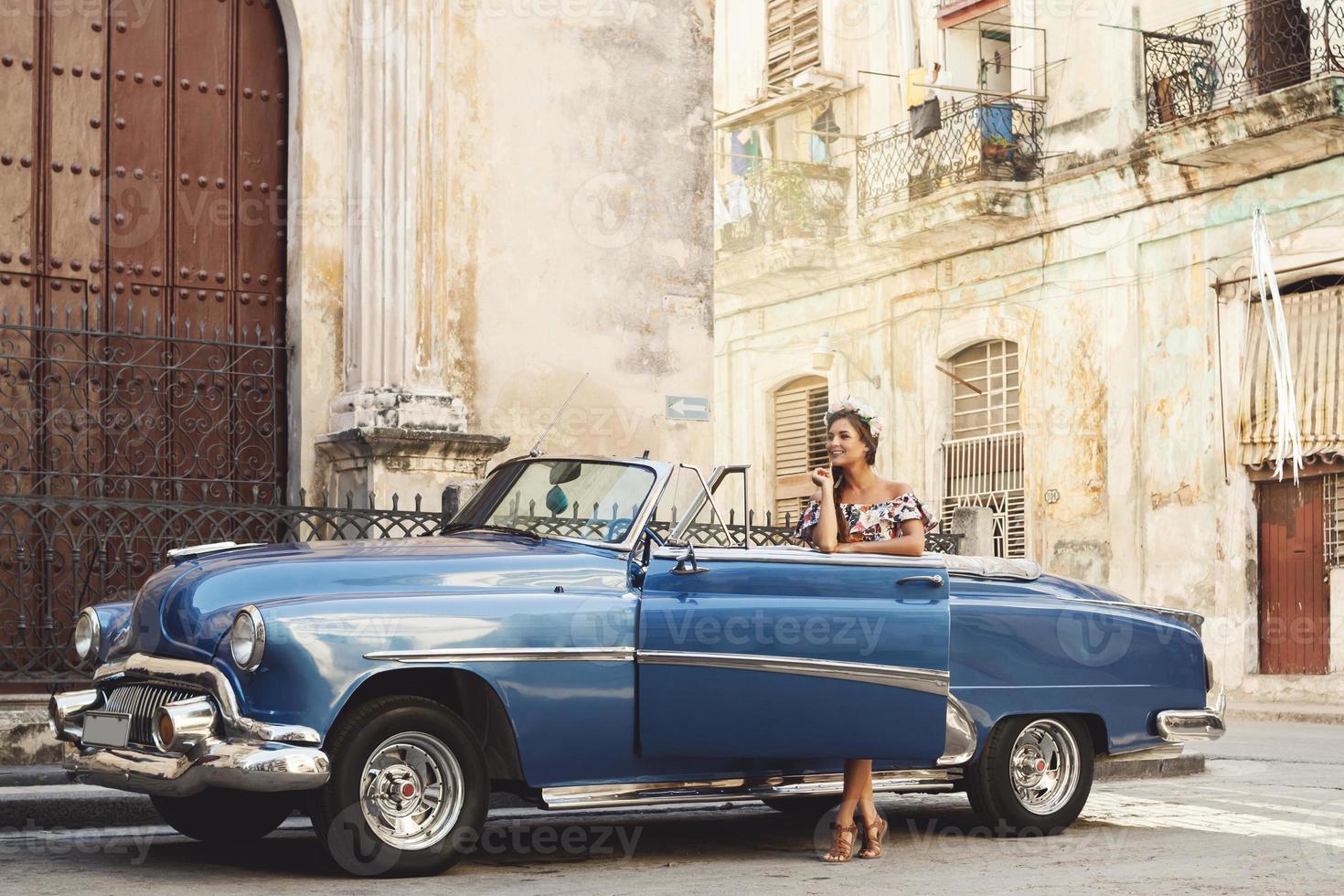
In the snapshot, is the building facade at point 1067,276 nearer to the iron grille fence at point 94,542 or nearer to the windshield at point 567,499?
the iron grille fence at point 94,542

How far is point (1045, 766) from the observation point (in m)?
8.16

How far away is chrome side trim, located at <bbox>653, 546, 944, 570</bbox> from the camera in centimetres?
702

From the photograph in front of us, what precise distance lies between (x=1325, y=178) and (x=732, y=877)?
1529cm

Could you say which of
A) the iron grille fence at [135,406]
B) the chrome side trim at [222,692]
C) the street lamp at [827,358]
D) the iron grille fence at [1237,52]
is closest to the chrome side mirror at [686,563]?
the chrome side trim at [222,692]

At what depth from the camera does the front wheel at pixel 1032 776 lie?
795 centimetres

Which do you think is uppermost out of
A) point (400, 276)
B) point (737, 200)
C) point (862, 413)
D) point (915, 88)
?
point (915, 88)

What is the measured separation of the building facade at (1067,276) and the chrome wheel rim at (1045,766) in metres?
12.1

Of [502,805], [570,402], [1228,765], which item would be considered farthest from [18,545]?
[1228,765]

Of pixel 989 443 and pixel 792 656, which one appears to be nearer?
pixel 792 656

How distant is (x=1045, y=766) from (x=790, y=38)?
795 inches

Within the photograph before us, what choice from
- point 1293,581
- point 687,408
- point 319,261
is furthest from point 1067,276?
point 319,261

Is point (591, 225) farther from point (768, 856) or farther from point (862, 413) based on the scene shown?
point (768, 856)

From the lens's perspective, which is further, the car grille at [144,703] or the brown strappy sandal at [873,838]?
the brown strappy sandal at [873,838]

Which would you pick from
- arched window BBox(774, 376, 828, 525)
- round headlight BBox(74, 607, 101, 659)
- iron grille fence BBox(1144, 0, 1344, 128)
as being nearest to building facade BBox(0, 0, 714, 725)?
round headlight BBox(74, 607, 101, 659)
